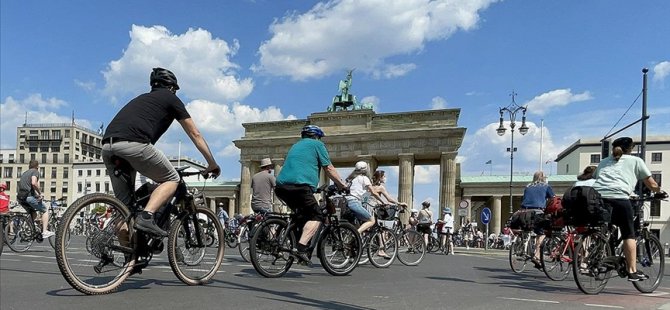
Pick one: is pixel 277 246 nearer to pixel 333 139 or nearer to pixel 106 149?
pixel 106 149

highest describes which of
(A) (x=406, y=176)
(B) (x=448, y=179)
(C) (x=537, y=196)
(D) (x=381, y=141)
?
(D) (x=381, y=141)

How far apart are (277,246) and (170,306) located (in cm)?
242

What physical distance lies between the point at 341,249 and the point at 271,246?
1.18m

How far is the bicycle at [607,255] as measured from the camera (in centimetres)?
603

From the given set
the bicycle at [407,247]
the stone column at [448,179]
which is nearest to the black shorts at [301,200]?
the bicycle at [407,247]

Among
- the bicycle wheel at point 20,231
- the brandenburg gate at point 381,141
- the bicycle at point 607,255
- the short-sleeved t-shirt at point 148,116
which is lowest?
the bicycle wheel at point 20,231

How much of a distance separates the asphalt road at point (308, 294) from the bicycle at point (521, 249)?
1.95 metres

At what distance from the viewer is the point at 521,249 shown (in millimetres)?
9547

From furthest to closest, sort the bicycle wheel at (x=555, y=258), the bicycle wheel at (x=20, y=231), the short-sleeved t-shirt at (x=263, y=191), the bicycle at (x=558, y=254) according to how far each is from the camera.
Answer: the bicycle wheel at (x=20, y=231) → the short-sleeved t-shirt at (x=263, y=191) → the bicycle wheel at (x=555, y=258) → the bicycle at (x=558, y=254)

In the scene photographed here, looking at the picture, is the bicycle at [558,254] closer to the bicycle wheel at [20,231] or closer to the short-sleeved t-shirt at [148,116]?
the short-sleeved t-shirt at [148,116]

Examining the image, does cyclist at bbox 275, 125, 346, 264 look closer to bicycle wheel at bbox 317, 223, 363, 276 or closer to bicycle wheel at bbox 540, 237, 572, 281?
bicycle wheel at bbox 317, 223, 363, 276

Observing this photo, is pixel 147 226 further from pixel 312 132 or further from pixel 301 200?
pixel 312 132

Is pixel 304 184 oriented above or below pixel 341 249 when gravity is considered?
above

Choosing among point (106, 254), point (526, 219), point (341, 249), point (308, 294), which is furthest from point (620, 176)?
point (106, 254)
